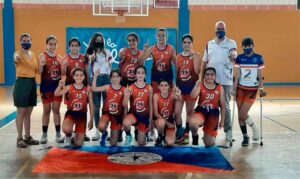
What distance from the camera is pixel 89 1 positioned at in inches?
613

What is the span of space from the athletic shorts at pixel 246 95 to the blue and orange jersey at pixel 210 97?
442mm

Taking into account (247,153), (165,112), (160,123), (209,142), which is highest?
(165,112)

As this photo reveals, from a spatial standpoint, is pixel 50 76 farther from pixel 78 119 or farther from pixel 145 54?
pixel 145 54

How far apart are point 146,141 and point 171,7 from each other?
9.95 meters

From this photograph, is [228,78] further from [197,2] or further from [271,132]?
[197,2]

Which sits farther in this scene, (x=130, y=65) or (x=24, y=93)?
(x=130, y=65)

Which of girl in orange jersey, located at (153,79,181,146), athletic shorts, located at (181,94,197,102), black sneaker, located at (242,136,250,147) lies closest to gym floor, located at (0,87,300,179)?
black sneaker, located at (242,136,250,147)

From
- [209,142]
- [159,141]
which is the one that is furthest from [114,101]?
[209,142]

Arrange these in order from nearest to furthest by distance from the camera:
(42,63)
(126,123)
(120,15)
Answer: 1. (126,123)
2. (42,63)
3. (120,15)

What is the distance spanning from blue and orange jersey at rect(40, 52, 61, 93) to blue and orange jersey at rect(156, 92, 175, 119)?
1.66m

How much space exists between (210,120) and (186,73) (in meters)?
0.87

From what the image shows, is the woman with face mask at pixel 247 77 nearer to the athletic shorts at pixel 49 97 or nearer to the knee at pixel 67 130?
the knee at pixel 67 130

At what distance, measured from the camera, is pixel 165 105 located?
6176mm

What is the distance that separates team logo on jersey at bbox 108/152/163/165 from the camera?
17.5 ft
